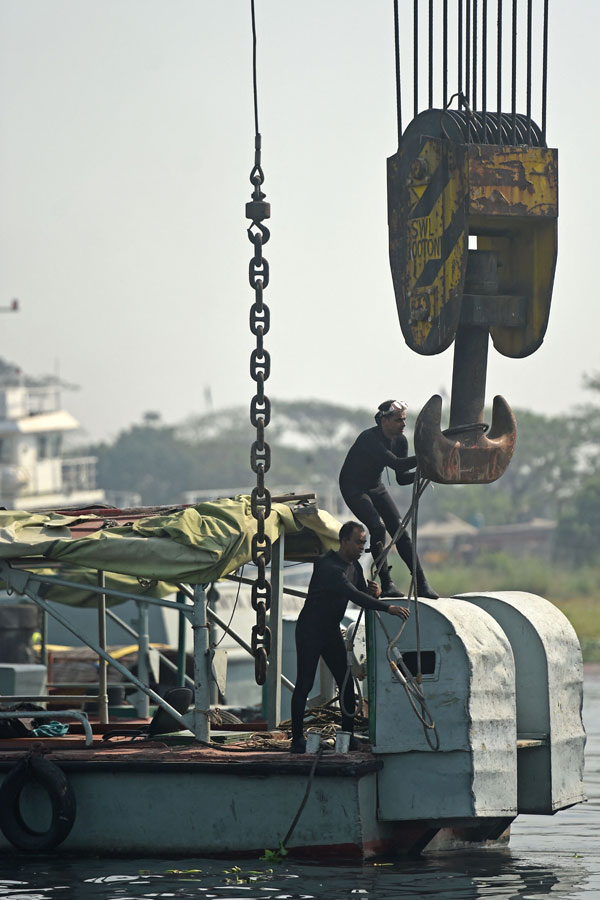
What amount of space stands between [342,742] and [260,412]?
240 cm

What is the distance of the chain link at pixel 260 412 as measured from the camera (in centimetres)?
1206

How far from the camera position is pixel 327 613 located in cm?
1195

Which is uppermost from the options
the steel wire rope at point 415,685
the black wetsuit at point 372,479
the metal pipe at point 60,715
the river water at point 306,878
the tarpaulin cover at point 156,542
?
the black wetsuit at point 372,479

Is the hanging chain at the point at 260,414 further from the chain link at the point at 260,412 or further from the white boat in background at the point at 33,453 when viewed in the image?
the white boat in background at the point at 33,453

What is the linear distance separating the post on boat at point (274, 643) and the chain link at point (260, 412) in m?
0.44

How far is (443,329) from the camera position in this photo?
11148 millimetres

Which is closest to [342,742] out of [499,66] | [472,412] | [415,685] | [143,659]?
[415,685]

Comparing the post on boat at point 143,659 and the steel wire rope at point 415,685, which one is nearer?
the steel wire rope at point 415,685

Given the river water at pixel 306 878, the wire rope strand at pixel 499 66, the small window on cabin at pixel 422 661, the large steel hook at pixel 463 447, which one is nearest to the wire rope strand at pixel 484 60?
the wire rope strand at pixel 499 66

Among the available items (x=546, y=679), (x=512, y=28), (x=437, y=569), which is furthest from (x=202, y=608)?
(x=437, y=569)

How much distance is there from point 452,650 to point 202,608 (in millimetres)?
1807

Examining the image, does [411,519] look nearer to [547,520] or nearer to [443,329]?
[443,329]

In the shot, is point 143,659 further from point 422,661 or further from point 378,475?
point 422,661

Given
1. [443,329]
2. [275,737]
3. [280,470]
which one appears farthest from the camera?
[280,470]
